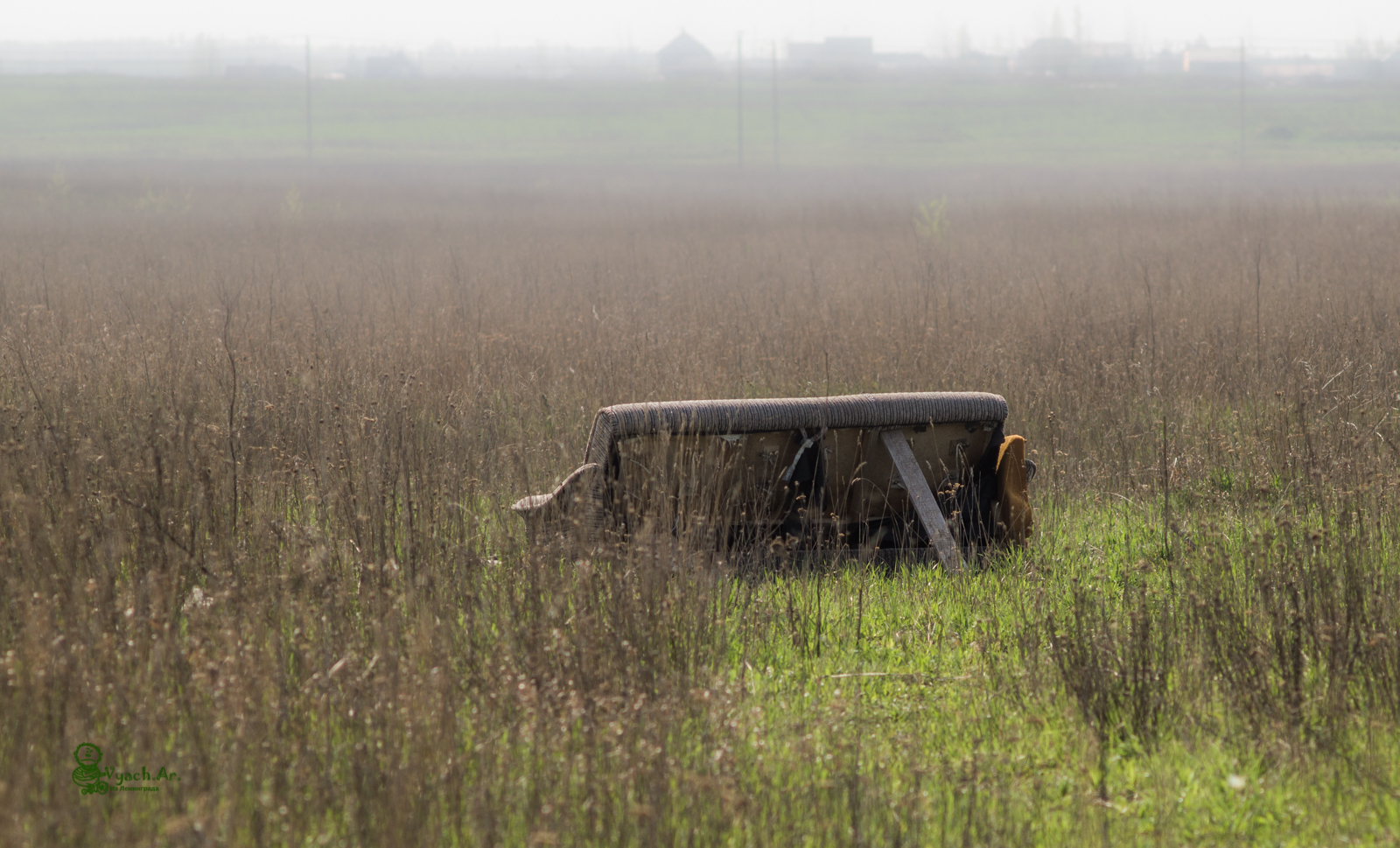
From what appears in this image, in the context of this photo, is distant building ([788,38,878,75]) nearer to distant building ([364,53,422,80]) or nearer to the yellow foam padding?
distant building ([364,53,422,80])

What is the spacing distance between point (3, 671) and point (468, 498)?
1.93 meters

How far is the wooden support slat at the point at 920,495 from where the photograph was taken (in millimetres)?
3867

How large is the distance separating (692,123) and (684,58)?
5519 cm

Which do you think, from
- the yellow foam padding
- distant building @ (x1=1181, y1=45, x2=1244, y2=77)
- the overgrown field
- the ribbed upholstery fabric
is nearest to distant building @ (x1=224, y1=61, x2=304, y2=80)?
distant building @ (x1=1181, y1=45, x2=1244, y2=77)

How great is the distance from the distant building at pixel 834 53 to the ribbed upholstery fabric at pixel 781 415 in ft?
371

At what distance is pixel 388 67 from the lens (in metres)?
112

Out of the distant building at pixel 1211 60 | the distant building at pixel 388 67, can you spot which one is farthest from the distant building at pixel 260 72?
the distant building at pixel 1211 60

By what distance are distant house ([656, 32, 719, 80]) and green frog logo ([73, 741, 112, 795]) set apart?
4415 inches

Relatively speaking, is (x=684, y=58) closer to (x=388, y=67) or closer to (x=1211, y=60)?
(x=388, y=67)

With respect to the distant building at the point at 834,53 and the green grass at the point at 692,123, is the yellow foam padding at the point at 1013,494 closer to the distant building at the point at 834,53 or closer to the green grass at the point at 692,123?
the green grass at the point at 692,123

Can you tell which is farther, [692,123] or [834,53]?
[834,53]

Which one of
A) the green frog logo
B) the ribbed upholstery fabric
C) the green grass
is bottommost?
the green frog logo

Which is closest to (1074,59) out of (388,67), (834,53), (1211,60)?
(1211,60)

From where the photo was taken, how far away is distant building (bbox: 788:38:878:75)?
116 meters
